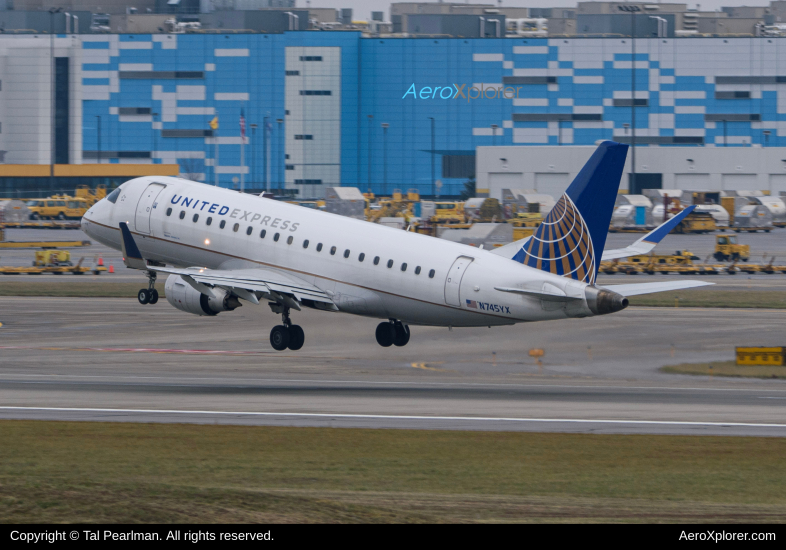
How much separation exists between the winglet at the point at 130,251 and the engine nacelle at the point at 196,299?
83.2 inches

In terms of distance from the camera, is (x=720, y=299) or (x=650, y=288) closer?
(x=650, y=288)

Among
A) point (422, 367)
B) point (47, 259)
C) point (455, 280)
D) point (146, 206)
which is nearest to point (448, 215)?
point (47, 259)

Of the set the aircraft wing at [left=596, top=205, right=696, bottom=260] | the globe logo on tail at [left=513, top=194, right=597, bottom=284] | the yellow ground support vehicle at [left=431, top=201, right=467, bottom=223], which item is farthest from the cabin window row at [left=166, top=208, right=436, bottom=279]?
the yellow ground support vehicle at [left=431, top=201, right=467, bottom=223]

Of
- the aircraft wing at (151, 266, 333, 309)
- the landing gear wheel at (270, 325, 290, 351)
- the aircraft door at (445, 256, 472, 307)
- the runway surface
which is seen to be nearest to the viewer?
the runway surface

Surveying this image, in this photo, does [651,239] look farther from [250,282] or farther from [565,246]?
[250,282]

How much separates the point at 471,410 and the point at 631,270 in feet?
177

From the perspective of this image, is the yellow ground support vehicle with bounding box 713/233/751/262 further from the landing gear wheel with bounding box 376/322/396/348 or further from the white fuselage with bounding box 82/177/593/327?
the white fuselage with bounding box 82/177/593/327

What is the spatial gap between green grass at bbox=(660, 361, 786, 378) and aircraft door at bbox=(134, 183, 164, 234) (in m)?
23.8

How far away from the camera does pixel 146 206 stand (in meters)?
49.0

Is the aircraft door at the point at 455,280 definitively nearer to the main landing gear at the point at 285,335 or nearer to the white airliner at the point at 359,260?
the white airliner at the point at 359,260

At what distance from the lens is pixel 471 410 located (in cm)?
3447

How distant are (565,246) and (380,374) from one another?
9.34m

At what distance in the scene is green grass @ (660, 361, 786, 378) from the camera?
42781mm

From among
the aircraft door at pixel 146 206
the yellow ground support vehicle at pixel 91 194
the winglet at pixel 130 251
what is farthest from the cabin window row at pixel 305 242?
the yellow ground support vehicle at pixel 91 194
